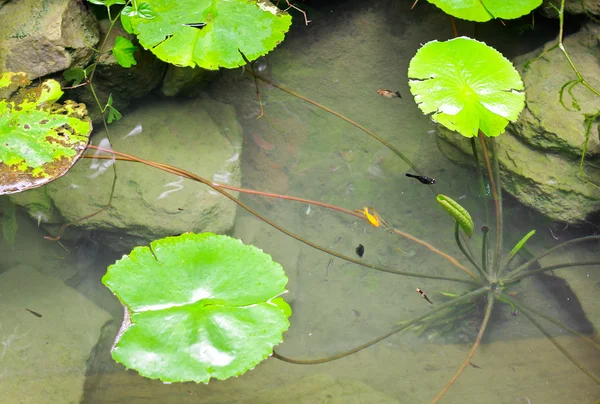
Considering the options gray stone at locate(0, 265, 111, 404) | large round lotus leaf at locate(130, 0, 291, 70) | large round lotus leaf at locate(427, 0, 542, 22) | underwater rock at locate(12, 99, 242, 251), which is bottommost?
gray stone at locate(0, 265, 111, 404)

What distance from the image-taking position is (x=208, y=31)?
7.25 ft

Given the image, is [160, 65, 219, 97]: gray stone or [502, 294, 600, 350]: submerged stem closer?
[502, 294, 600, 350]: submerged stem

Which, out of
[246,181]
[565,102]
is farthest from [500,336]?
[246,181]

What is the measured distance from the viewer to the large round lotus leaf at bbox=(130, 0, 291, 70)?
7.13 feet

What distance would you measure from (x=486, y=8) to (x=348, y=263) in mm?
1397

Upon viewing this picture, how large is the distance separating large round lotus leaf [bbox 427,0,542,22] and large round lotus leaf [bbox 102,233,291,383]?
1.47 m

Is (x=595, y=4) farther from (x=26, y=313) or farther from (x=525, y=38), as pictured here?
(x=26, y=313)

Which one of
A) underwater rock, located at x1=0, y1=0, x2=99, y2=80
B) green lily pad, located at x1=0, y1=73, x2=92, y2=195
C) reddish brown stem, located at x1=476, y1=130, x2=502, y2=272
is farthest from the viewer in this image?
reddish brown stem, located at x1=476, y1=130, x2=502, y2=272

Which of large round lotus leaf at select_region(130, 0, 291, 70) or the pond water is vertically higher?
large round lotus leaf at select_region(130, 0, 291, 70)

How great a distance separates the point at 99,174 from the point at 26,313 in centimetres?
74

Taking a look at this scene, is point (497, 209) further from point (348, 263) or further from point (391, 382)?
point (391, 382)

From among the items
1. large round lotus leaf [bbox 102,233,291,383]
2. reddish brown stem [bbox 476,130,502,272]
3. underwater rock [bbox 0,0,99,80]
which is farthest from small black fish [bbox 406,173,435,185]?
underwater rock [bbox 0,0,99,80]

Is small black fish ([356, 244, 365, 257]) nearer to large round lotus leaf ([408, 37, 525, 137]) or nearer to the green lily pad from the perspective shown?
large round lotus leaf ([408, 37, 525, 137])

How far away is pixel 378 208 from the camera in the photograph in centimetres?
254
